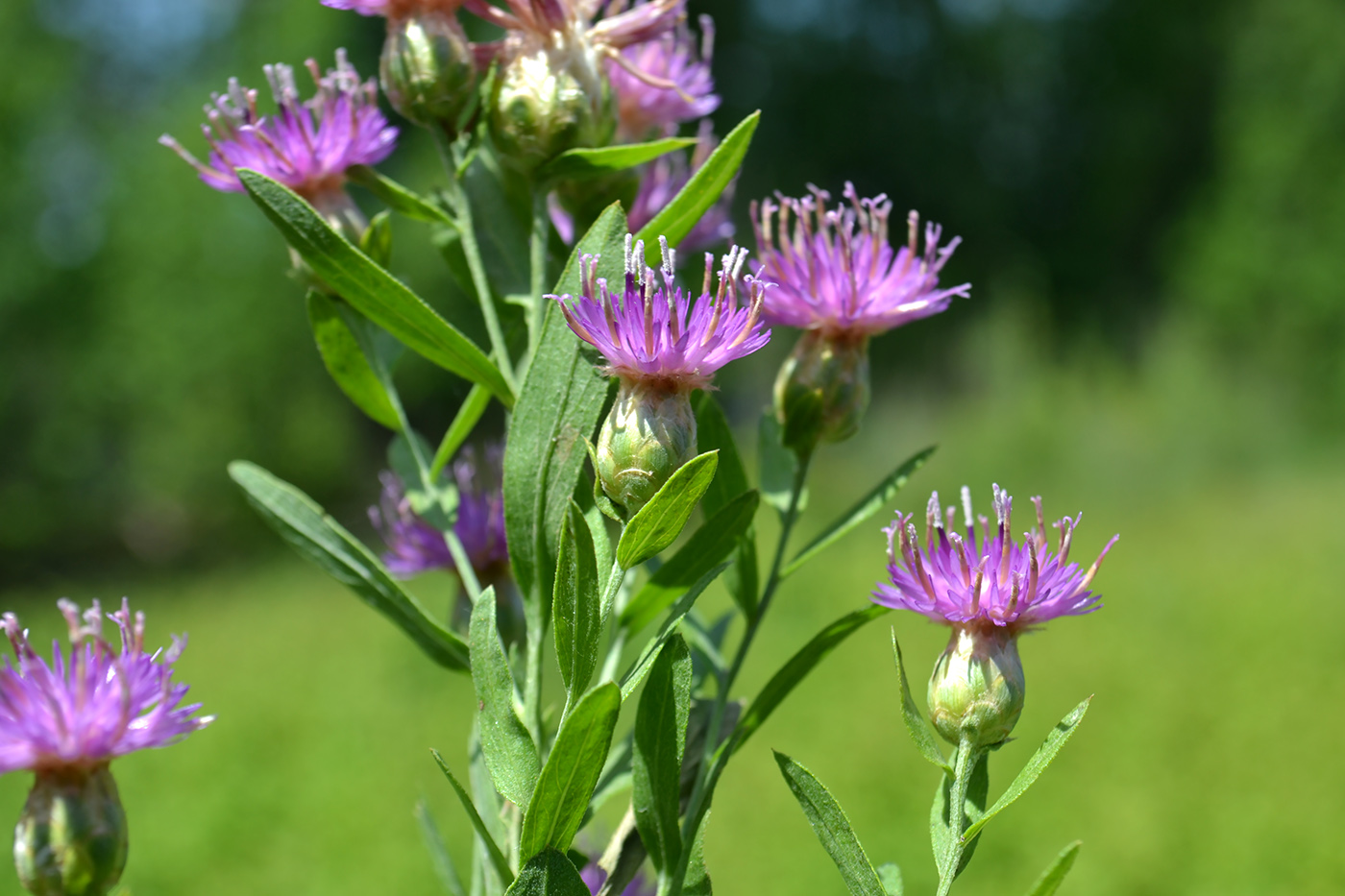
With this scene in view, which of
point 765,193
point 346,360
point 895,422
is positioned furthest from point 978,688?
point 765,193

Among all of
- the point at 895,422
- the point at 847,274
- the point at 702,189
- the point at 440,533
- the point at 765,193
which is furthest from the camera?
the point at 765,193

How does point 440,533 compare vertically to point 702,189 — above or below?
below

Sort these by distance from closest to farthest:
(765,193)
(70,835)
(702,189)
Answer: (70,835)
(702,189)
(765,193)

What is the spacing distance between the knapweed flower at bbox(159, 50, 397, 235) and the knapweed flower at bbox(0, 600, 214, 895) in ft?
1.08

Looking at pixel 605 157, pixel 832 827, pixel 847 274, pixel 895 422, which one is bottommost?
pixel 895 422

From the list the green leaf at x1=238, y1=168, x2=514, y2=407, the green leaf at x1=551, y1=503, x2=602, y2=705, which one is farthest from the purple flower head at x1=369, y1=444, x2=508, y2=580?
the green leaf at x1=551, y1=503, x2=602, y2=705

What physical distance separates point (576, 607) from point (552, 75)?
32 centimetres

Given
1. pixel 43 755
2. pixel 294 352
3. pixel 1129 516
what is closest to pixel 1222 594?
pixel 1129 516

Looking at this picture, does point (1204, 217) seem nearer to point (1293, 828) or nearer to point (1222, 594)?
point (1222, 594)

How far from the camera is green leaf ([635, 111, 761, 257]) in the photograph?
66 centimetres

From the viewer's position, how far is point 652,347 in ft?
1.95

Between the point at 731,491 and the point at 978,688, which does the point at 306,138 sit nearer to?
the point at 731,491

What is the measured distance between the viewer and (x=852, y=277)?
78cm

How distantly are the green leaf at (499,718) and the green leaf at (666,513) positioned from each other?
0.08 m
